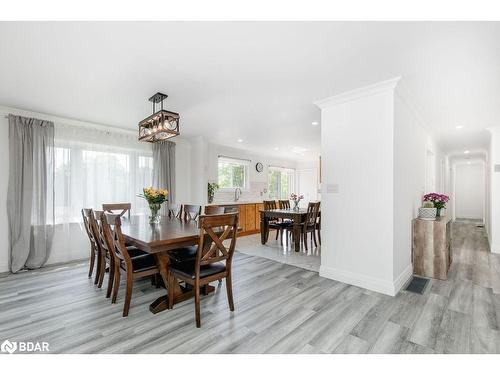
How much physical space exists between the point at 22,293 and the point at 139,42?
312 cm

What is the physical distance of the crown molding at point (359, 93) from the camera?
269 centimetres

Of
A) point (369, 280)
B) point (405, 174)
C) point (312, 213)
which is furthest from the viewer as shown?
point (312, 213)

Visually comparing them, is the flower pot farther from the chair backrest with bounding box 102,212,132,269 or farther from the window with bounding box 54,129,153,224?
the window with bounding box 54,129,153,224

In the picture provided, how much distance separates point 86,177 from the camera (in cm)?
427

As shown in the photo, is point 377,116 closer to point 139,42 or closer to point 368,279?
point 368,279

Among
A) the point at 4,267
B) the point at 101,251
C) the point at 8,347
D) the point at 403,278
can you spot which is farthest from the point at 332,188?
the point at 4,267

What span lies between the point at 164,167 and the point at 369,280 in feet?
14.1

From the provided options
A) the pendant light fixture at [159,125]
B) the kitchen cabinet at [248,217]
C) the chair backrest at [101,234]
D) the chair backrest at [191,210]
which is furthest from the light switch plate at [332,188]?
the kitchen cabinet at [248,217]

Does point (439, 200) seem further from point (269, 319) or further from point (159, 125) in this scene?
point (159, 125)

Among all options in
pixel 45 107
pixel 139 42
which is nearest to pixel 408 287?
pixel 139 42

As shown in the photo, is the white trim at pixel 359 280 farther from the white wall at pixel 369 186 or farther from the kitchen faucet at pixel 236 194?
the kitchen faucet at pixel 236 194

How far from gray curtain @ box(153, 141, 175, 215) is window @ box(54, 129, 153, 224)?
139 millimetres

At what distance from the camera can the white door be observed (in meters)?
8.63
